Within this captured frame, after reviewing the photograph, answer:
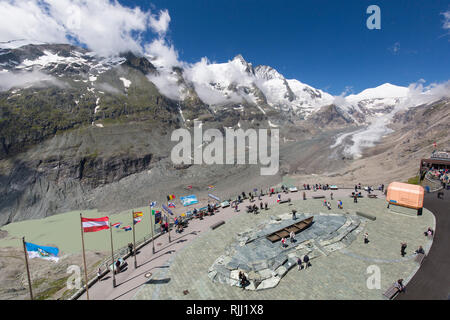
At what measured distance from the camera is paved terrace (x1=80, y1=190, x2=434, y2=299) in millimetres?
16391

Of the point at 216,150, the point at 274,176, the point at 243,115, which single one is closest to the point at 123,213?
the point at 274,176

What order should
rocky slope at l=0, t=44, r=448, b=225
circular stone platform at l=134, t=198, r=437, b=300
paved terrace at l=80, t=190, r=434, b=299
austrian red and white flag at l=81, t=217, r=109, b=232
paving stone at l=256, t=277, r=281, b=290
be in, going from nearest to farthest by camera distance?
austrian red and white flag at l=81, t=217, r=109, b=232
circular stone platform at l=134, t=198, r=437, b=300
paved terrace at l=80, t=190, r=434, b=299
paving stone at l=256, t=277, r=281, b=290
rocky slope at l=0, t=44, r=448, b=225


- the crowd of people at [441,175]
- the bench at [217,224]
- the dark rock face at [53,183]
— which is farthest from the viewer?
the dark rock face at [53,183]

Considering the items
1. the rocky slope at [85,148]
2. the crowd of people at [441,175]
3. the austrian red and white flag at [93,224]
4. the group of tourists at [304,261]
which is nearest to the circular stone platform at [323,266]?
the group of tourists at [304,261]

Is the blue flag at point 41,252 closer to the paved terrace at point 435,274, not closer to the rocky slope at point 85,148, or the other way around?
the paved terrace at point 435,274

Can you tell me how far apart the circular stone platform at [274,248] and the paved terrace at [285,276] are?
0.65m

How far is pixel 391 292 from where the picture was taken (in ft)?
49.8

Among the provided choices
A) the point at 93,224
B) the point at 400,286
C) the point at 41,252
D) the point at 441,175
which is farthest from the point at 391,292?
the point at 441,175

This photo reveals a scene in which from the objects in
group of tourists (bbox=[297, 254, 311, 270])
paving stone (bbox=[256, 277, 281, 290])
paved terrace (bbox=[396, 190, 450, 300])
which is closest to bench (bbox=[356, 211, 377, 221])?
paved terrace (bbox=[396, 190, 450, 300])

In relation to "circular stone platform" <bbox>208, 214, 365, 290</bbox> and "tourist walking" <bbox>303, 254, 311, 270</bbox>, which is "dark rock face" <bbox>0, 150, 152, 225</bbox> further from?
"tourist walking" <bbox>303, 254, 311, 270</bbox>

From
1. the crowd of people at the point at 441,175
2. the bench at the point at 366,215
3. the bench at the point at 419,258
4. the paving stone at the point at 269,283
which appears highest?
the crowd of people at the point at 441,175

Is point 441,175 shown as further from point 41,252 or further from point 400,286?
point 41,252

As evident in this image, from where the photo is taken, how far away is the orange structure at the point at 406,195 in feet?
84.5

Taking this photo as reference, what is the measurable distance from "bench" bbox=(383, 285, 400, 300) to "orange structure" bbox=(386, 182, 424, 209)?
15433mm
